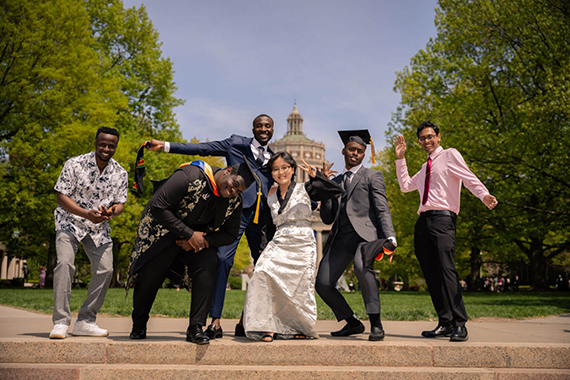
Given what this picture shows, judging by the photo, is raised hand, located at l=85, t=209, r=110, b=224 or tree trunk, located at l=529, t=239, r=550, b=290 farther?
tree trunk, located at l=529, t=239, r=550, b=290

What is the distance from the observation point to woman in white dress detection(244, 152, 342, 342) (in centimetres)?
477

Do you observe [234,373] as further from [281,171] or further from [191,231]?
[281,171]

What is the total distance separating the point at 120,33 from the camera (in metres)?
26.6

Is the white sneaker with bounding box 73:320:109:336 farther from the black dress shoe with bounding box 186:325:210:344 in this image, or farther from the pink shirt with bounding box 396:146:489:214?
the pink shirt with bounding box 396:146:489:214

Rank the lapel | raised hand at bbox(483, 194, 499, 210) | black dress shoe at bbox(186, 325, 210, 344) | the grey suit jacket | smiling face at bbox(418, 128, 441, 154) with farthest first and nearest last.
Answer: smiling face at bbox(418, 128, 441, 154)
the lapel
the grey suit jacket
raised hand at bbox(483, 194, 499, 210)
black dress shoe at bbox(186, 325, 210, 344)

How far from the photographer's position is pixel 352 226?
5.36m

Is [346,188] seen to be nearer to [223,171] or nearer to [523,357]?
[223,171]

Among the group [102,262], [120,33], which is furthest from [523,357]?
[120,33]

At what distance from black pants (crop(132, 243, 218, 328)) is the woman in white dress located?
47cm

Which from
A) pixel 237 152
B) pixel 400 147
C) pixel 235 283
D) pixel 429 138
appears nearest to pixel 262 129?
pixel 237 152

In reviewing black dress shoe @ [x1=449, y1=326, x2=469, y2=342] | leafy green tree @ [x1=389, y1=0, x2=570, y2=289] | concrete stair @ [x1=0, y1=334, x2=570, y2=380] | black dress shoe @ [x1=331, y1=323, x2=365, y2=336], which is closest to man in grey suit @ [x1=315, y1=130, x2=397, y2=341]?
black dress shoe @ [x1=331, y1=323, x2=365, y2=336]

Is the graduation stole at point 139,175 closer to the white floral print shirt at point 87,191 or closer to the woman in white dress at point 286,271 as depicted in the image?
the white floral print shirt at point 87,191

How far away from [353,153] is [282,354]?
2505 millimetres

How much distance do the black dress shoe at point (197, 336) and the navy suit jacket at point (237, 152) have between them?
4.92ft
